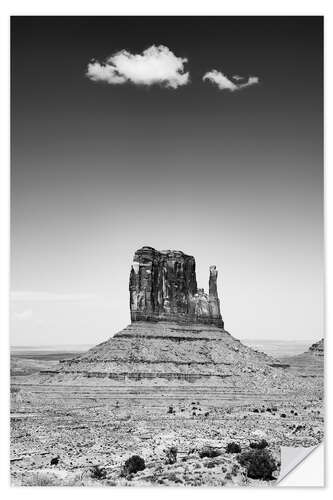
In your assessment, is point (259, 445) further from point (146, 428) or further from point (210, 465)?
point (146, 428)

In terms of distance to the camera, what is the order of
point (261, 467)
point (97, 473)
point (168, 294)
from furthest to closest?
point (168, 294) → point (97, 473) → point (261, 467)

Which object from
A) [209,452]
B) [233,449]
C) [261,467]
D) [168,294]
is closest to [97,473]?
→ [261,467]

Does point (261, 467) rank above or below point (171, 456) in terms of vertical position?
above

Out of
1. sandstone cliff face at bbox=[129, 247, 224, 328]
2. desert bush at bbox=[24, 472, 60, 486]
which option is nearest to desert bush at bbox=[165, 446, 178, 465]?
desert bush at bbox=[24, 472, 60, 486]

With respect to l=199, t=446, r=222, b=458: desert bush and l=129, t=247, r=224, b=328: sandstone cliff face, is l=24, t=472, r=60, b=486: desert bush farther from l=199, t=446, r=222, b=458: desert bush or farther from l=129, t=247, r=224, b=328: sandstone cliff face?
l=129, t=247, r=224, b=328: sandstone cliff face

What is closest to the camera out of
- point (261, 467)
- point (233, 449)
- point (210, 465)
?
point (261, 467)
